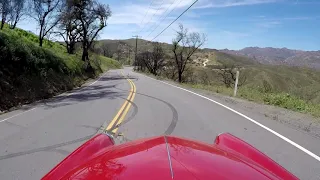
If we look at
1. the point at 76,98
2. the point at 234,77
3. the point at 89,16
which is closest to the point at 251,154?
the point at 76,98

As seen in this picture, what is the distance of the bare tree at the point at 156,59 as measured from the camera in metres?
69.6

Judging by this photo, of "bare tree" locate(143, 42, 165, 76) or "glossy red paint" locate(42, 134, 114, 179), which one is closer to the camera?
"glossy red paint" locate(42, 134, 114, 179)

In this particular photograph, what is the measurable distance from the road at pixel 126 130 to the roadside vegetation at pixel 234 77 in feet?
14.3

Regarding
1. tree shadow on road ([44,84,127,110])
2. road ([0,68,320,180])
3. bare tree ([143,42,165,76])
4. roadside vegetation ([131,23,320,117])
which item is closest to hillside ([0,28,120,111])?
tree shadow on road ([44,84,127,110])

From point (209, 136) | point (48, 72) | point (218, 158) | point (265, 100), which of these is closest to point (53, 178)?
point (218, 158)

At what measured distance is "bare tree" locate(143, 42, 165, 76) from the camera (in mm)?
69562

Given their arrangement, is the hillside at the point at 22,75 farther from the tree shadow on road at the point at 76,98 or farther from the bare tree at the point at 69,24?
the bare tree at the point at 69,24

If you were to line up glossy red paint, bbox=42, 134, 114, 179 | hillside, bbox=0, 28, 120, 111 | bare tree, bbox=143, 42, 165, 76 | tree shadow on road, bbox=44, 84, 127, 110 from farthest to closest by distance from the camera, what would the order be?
bare tree, bbox=143, 42, 165, 76 < hillside, bbox=0, 28, 120, 111 < tree shadow on road, bbox=44, 84, 127, 110 < glossy red paint, bbox=42, 134, 114, 179

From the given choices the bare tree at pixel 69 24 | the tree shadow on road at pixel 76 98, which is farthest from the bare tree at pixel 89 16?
the tree shadow on road at pixel 76 98

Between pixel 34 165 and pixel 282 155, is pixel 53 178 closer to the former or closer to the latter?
pixel 34 165

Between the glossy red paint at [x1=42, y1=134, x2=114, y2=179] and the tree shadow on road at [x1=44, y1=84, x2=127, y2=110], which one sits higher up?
the glossy red paint at [x1=42, y1=134, x2=114, y2=179]

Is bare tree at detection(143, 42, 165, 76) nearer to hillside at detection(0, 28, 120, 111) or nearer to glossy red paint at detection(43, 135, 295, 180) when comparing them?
hillside at detection(0, 28, 120, 111)

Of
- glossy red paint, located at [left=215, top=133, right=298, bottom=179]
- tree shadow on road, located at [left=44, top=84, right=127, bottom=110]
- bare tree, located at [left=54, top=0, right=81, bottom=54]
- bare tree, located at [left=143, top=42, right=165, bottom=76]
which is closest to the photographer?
glossy red paint, located at [left=215, top=133, right=298, bottom=179]

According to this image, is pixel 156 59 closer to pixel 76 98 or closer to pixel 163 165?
pixel 76 98
